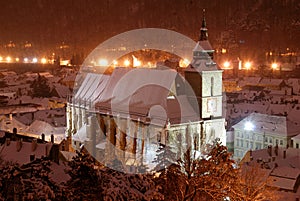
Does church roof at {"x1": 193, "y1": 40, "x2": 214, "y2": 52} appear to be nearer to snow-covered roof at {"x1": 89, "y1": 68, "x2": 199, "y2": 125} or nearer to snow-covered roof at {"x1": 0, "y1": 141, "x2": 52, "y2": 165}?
snow-covered roof at {"x1": 89, "y1": 68, "x2": 199, "y2": 125}

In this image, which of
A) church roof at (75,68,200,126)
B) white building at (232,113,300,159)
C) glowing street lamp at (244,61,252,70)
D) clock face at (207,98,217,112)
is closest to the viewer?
church roof at (75,68,200,126)

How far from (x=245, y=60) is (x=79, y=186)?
11913 centimetres

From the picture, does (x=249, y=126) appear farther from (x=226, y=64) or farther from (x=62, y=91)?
(x=226, y=64)

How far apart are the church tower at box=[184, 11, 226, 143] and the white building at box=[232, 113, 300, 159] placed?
824 centimetres

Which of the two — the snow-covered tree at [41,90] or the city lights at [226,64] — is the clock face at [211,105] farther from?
the city lights at [226,64]

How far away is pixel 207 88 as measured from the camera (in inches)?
1452

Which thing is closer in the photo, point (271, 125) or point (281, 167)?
point (281, 167)

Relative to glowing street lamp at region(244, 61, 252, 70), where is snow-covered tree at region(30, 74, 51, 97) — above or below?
below

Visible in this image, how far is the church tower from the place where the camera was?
36719 millimetres

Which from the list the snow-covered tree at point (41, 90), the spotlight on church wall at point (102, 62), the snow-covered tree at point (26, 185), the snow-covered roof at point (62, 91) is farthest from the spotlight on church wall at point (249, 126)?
the spotlight on church wall at point (102, 62)

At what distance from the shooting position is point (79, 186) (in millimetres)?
12492

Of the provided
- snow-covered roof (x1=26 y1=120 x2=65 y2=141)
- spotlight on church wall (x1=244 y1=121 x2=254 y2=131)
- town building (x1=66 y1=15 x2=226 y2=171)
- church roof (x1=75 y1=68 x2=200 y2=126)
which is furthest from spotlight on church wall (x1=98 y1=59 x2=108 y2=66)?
town building (x1=66 y1=15 x2=226 y2=171)

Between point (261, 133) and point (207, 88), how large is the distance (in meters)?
10.6

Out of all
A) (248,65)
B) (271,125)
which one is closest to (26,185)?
(271,125)
